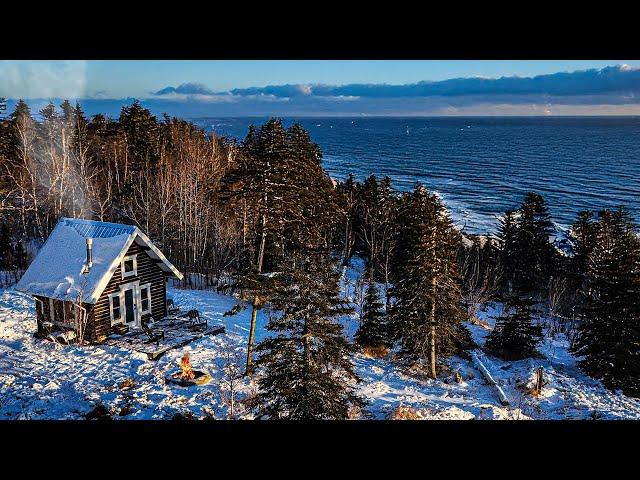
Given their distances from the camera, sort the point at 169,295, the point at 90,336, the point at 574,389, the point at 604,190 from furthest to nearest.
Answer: the point at 604,190 < the point at 169,295 < the point at 574,389 < the point at 90,336

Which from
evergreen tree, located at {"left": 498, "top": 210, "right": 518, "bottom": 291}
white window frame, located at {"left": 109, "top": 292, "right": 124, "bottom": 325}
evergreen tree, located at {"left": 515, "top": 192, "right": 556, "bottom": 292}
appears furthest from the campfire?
evergreen tree, located at {"left": 498, "top": 210, "right": 518, "bottom": 291}

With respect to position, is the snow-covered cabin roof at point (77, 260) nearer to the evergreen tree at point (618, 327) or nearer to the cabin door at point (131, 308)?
the cabin door at point (131, 308)
